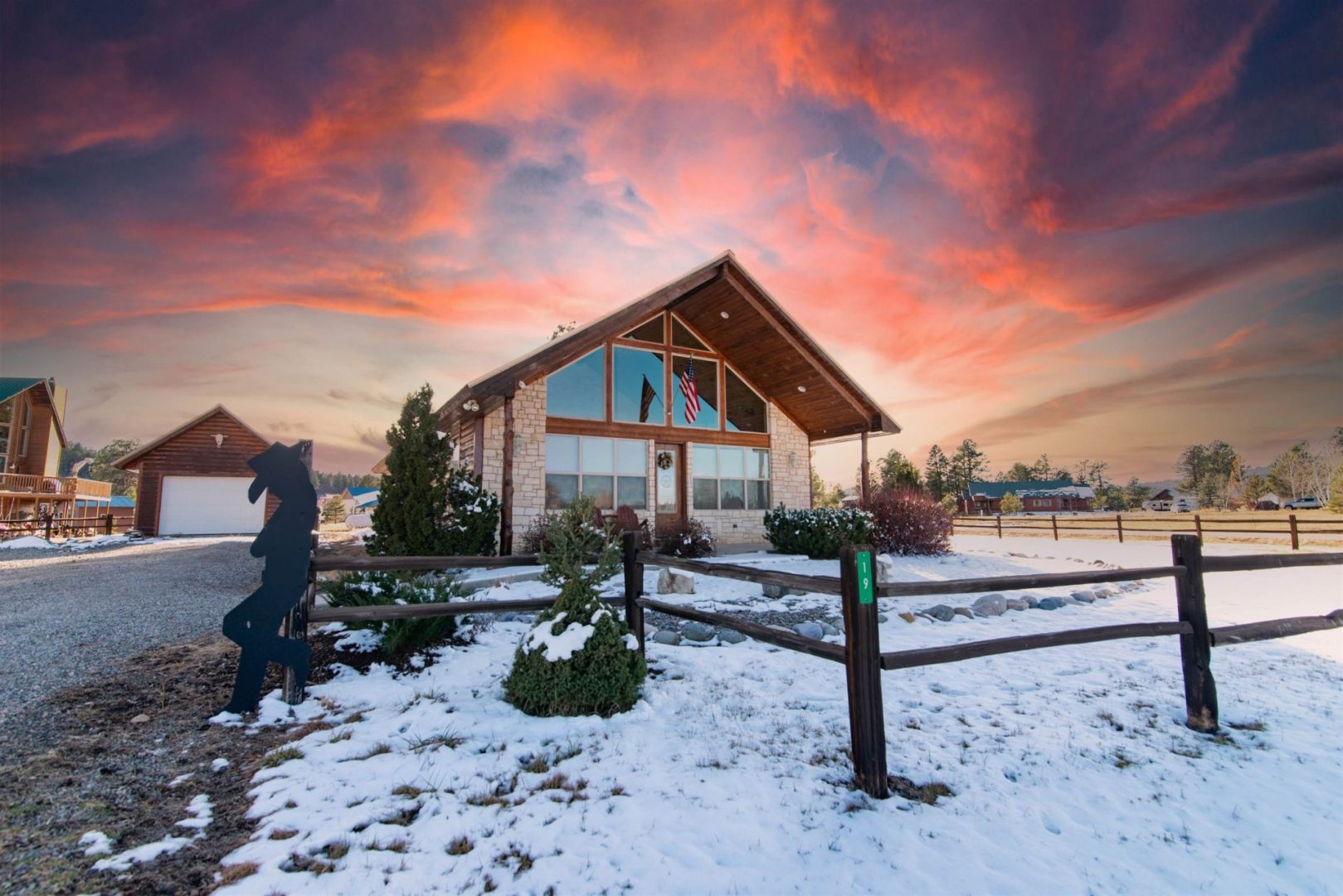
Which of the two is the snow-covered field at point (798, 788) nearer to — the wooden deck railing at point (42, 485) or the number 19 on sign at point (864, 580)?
the number 19 on sign at point (864, 580)

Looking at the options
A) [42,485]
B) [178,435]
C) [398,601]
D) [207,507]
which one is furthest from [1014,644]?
[42,485]

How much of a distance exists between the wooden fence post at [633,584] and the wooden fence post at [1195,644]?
12.7 feet

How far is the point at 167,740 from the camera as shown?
3.48 meters

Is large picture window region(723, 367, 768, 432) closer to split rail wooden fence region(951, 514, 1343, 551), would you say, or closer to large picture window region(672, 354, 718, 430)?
large picture window region(672, 354, 718, 430)

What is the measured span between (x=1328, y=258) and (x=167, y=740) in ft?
64.6

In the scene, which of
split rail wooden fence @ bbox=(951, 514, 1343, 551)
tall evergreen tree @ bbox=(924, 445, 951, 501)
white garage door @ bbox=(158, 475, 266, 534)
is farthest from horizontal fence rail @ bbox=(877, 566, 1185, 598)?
tall evergreen tree @ bbox=(924, 445, 951, 501)

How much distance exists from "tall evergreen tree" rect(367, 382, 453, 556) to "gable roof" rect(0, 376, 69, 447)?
25315 mm

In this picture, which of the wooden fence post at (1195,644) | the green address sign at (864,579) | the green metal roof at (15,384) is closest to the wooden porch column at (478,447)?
the green address sign at (864,579)

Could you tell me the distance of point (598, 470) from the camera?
12.9 meters

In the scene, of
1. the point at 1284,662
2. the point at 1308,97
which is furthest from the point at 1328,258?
the point at 1284,662

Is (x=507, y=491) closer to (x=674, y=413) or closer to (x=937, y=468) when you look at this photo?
(x=674, y=413)

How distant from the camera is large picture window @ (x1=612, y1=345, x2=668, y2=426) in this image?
43.9 ft

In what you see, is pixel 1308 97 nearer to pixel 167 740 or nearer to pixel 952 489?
pixel 167 740

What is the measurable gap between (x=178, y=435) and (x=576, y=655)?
1051 inches
